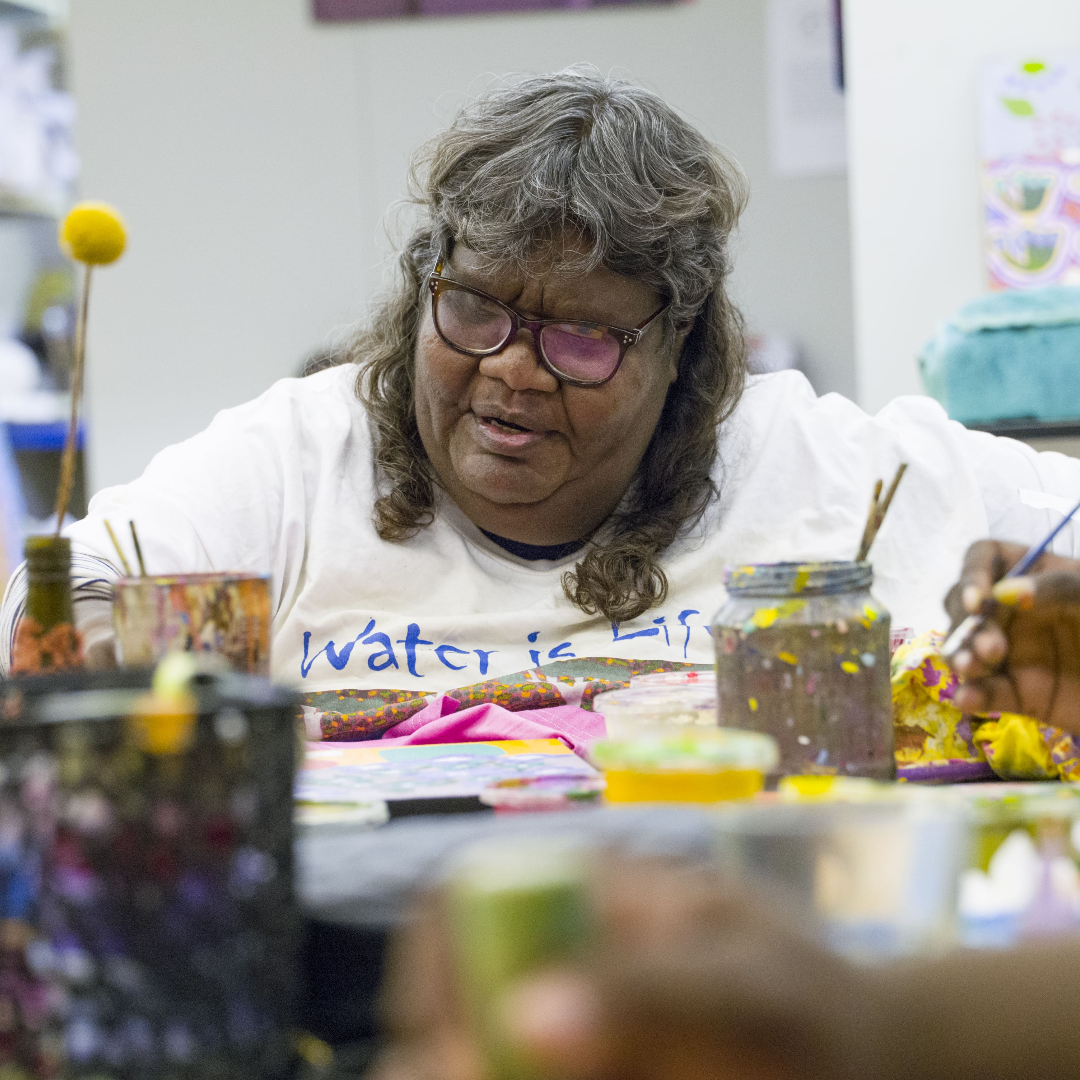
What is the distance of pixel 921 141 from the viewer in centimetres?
219

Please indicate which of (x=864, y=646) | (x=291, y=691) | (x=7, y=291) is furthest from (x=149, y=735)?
(x=7, y=291)

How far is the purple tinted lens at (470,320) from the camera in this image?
1301mm

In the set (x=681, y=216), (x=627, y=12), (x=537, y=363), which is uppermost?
(x=627, y=12)

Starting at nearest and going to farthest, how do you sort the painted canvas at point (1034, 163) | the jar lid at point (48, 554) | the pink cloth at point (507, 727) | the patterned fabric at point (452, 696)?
the jar lid at point (48, 554)
the pink cloth at point (507, 727)
the patterned fabric at point (452, 696)
the painted canvas at point (1034, 163)

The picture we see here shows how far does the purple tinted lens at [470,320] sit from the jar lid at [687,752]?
745 millimetres

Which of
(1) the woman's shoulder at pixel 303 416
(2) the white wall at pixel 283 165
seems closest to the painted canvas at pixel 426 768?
(1) the woman's shoulder at pixel 303 416

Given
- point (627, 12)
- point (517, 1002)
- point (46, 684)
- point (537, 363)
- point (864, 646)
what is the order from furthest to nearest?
point (627, 12), point (537, 363), point (864, 646), point (46, 684), point (517, 1002)

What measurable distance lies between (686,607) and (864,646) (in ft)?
2.27

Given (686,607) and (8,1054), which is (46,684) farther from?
(686,607)

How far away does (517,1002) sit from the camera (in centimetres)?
35

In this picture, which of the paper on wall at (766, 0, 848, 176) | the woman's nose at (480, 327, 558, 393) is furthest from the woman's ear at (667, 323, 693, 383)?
the paper on wall at (766, 0, 848, 176)

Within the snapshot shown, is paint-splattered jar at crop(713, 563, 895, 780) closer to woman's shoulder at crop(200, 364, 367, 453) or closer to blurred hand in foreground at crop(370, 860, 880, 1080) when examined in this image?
blurred hand in foreground at crop(370, 860, 880, 1080)

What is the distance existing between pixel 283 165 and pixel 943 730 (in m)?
2.82

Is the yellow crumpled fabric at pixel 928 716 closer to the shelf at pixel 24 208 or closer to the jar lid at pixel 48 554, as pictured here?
the jar lid at pixel 48 554
